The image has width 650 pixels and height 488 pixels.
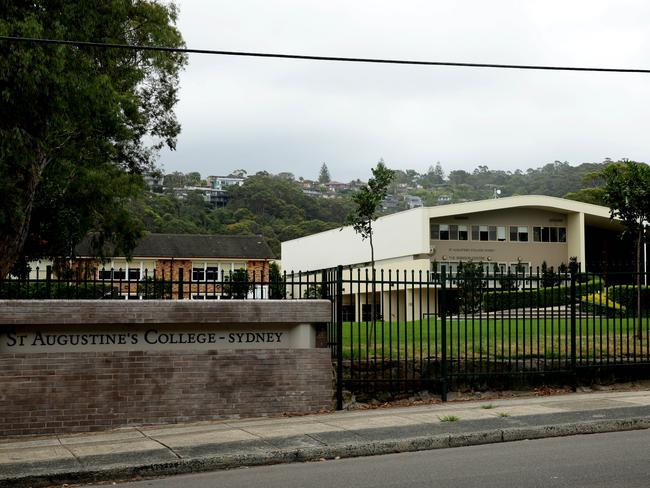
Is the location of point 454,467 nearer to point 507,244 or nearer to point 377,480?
point 377,480

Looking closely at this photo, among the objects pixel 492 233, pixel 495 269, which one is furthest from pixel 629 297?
pixel 492 233

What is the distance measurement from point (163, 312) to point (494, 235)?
57.0m

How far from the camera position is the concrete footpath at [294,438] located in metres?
9.31

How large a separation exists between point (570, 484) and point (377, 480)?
6.15ft

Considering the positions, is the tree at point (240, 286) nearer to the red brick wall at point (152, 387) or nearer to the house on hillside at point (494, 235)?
the red brick wall at point (152, 387)

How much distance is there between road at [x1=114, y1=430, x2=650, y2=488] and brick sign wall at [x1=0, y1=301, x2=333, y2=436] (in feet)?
11.0

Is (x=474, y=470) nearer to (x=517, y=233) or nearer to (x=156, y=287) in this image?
(x=156, y=287)

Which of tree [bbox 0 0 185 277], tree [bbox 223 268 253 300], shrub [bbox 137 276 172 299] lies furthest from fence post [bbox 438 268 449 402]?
tree [bbox 0 0 185 277]

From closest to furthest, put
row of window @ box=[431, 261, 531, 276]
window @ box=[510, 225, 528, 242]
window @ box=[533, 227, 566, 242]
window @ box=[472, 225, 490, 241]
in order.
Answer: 1. row of window @ box=[431, 261, 531, 276]
2. window @ box=[472, 225, 490, 241]
3. window @ box=[510, 225, 528, 242]
4. window @ box=[533, 227, 566, 242]

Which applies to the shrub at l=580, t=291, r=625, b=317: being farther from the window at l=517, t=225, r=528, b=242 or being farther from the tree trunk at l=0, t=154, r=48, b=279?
the window at l=517, t=225, r=528, b=242

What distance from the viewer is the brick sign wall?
11.8 m

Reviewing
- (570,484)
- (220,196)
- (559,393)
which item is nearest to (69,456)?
(570,484)

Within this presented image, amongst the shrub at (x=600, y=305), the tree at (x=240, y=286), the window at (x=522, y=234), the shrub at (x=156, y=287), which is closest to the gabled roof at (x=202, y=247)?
the window at (x=522, y=234)

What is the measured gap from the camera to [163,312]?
12508mm
